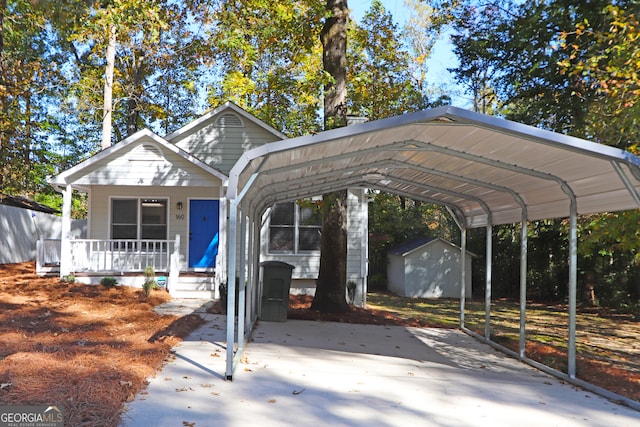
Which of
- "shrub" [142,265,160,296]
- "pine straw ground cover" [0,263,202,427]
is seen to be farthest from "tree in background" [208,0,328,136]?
"pine straw ground cover" [0,263,202,427]

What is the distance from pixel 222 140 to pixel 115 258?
177 inches

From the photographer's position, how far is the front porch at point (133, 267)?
46.0 feet

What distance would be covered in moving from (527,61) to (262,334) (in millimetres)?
11743

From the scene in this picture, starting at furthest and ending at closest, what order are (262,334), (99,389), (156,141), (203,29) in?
1. (203,29)
2. (156,141)
3. (262,334)
4. (99,389)

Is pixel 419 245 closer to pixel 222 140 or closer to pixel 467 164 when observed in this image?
pixel 222 140

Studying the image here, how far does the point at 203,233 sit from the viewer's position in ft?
52.1

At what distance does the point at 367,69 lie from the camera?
21.7 m

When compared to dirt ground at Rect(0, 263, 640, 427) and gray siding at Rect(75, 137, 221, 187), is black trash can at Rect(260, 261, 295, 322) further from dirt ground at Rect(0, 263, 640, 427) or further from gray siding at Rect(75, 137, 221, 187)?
gray siding at Rect(75, 137, 221, 187)

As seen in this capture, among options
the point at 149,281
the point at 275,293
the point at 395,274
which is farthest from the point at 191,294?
the point at 395,274

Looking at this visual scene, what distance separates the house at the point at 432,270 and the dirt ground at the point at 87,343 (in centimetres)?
825

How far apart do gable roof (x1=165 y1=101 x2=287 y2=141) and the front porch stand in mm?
3221

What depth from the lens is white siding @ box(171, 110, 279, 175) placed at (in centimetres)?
1612

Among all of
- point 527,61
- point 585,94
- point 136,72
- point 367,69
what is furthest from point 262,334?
point 136,72

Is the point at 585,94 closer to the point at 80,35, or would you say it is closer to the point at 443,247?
the point at 443,247
